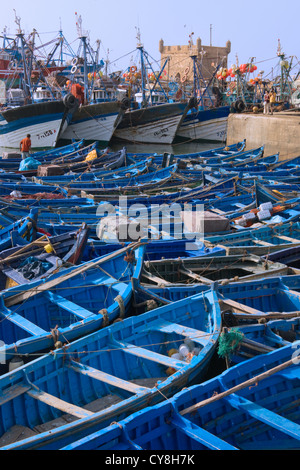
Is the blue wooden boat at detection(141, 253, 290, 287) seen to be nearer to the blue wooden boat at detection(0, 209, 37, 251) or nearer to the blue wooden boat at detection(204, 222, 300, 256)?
the blue wooden boat at detection(204, 222, 300, 256)

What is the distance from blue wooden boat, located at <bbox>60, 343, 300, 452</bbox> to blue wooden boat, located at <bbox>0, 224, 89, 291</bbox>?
3.33 meters

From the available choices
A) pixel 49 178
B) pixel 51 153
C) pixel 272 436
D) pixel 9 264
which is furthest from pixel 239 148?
pixel 272 436

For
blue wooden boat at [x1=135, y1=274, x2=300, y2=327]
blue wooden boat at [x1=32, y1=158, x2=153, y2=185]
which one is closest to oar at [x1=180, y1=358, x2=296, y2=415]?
blue wooden boat at [x1=135, y1=274, x2=300, y2=327]

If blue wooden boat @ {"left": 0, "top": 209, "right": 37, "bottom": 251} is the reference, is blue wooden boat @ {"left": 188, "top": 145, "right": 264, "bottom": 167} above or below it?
above

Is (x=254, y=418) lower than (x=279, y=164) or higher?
lower

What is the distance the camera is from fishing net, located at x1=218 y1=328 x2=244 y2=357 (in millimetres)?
5762

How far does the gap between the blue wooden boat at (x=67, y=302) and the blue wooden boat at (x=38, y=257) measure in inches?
16.1

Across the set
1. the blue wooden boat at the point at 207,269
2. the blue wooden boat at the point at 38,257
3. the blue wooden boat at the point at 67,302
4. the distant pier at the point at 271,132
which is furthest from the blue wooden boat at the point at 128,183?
the distant pier at the point at 271,132

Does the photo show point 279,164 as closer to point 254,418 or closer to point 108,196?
point 108,196

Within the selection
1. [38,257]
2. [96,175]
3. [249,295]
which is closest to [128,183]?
[96,175]

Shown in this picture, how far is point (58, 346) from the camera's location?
216 inches

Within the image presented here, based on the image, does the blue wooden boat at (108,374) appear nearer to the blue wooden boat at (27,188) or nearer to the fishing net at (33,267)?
the fishing net at (33,267)

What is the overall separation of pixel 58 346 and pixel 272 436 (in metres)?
2.68

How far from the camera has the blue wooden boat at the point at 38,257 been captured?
761 cm
